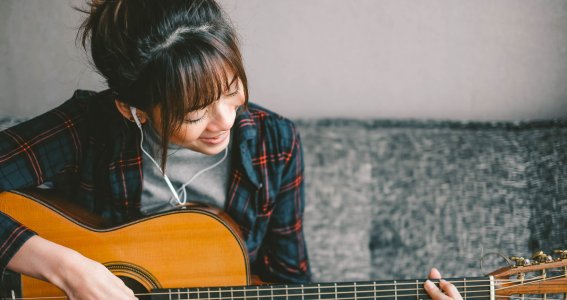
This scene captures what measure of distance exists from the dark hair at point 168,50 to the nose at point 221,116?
3 centimetres

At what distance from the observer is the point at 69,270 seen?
90 cm

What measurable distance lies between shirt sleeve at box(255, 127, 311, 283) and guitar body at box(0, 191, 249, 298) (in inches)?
6.4

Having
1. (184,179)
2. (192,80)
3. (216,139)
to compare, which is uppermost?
(192,80)

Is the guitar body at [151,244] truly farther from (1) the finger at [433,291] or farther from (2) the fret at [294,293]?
(1) the finger at [433,291]

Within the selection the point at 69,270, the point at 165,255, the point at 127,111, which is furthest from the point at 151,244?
the point at 127,111

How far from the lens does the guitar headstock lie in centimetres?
85

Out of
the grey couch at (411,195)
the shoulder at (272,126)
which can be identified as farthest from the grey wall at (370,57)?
the shoulder at (272,126)

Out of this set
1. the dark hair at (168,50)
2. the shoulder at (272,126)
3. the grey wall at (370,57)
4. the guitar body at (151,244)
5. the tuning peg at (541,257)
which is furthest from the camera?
the grey wall at (370,57)

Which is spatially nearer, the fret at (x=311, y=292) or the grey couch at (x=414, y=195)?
the fret at (x=311, y=292)

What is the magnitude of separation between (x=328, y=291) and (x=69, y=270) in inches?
20.1

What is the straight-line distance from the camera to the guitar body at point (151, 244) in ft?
3.14

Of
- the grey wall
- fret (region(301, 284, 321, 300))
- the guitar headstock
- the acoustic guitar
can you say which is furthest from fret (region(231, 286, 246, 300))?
the grey wall

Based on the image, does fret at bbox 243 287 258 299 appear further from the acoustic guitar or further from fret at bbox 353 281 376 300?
fret at bbox 353 281 376 300

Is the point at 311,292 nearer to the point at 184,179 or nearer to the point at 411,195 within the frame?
the point at 184,179
